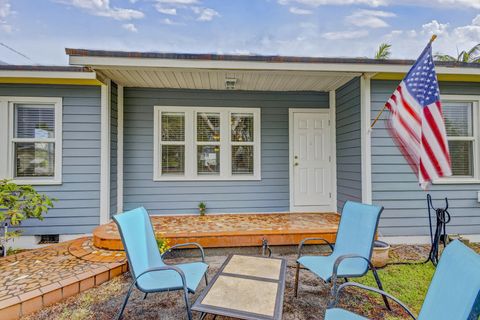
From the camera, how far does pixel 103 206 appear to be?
4184 millimetres

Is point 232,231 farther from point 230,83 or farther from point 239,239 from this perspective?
point 230,83

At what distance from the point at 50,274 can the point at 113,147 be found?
2.22 metres

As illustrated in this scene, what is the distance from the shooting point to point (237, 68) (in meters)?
3.54

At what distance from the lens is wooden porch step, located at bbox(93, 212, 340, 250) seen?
3594 mm

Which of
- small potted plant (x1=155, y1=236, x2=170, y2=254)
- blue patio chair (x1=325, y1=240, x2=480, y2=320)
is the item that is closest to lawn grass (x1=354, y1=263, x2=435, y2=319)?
blue patio chair (x1=325, y1=240, x2=480, y2=320)

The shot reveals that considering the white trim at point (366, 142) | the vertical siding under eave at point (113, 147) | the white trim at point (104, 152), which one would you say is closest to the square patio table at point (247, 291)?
the white trim at point (366, 142)

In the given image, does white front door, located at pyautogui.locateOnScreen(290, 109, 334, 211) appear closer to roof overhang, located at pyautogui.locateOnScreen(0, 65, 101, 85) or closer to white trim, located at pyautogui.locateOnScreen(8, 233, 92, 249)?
roof overhang, located at pyautogui.locateOnScreen(0, 65, 101, 85)

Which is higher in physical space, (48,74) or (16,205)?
(48,74)

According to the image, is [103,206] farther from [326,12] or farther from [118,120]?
[326,12]

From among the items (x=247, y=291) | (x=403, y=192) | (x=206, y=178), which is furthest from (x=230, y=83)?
(x=247, y=291)

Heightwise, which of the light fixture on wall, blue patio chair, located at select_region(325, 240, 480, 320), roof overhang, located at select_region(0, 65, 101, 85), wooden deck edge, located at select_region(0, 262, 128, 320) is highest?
the light fixture on wall

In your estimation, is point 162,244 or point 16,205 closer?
point 162,244

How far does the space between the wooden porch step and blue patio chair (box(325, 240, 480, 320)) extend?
2157 millimetres

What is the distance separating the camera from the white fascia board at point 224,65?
3.36 m
